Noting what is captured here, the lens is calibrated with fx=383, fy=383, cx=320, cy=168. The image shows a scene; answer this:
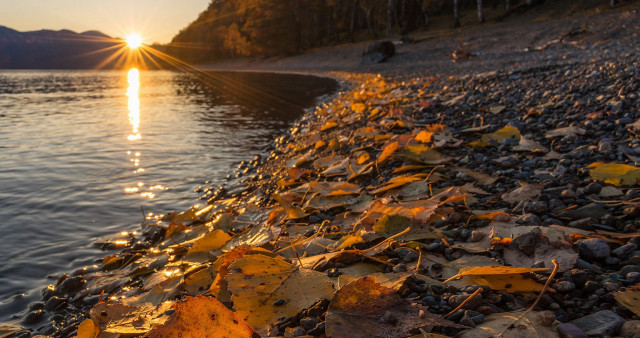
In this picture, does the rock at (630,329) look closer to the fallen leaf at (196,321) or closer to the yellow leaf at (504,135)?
the fallen leaf at (196,321)

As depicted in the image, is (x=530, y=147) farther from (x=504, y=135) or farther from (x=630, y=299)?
(x=630, y=299)

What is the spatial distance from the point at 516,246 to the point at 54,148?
937cm

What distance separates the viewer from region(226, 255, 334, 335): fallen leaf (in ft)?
4.05

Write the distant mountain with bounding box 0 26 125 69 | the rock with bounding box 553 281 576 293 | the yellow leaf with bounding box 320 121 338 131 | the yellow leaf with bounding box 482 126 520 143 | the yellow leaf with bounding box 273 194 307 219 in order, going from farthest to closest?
1. the distant mountain with bounding box 0 26 125 69
2. the yellow leaf with bounding box 320 121 338 131
3. the yellow leaf with bounding box 482 126 520 143
4. the yellow leaf with bounding box 273 194 307 219
5. the rock with bounding box 553 281 576 293

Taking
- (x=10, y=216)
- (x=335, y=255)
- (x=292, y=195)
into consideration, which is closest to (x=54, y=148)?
(x=10, y=216)

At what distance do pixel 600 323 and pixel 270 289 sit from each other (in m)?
0.97

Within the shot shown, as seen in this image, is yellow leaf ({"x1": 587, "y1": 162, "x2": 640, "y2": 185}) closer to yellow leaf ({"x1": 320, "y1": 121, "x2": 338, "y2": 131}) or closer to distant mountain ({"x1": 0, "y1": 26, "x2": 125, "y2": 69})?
Answer: yellow leaf ({"x1": 320, "y1": 121, "x2": 338, "y2": 131})

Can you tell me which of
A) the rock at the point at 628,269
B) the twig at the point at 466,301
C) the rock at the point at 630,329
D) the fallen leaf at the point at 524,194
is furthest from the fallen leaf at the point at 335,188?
the rock at the point at 630,329

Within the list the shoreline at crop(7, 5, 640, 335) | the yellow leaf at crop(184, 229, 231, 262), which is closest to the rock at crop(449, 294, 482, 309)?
the shoreline at crop(7, 5, 640, 335)

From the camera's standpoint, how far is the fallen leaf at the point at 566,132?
3076 mm

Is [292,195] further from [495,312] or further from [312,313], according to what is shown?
[495,312]

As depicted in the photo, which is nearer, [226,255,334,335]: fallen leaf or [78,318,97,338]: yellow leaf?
[226,255,334,335]: fallen leaf

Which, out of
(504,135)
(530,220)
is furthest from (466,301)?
(504,135)

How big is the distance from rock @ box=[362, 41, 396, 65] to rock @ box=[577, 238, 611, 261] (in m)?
23.9
